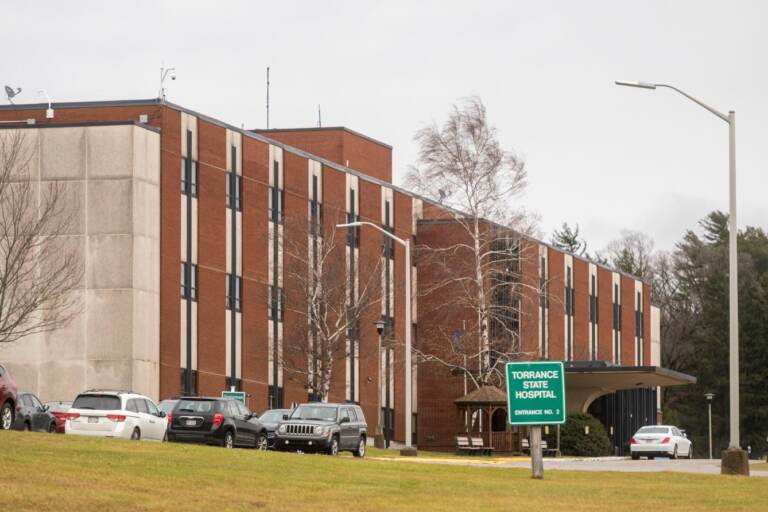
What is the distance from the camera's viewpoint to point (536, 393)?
108 ft

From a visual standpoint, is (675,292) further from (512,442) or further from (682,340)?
(512,442)

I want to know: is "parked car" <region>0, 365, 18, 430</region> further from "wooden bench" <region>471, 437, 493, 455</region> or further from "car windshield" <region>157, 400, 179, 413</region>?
"wooden bench" <region>471, 437, 493, 455</region>

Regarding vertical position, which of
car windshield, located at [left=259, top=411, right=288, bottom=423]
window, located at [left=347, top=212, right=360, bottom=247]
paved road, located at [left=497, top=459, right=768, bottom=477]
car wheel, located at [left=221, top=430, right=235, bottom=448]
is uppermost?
window, located at [left=347, top=212, right=360, bottom=247]

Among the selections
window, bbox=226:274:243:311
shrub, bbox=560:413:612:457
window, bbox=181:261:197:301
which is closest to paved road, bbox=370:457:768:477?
window, bbox=181:261:197:301

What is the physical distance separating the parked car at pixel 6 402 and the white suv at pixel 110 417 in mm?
3234

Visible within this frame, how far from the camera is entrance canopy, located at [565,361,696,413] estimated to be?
7600 cm

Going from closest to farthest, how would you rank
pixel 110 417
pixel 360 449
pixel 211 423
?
1. pixel 110 417
2. pixel 211 423
3. pixel 360 449

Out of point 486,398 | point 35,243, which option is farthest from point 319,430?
point 486,398

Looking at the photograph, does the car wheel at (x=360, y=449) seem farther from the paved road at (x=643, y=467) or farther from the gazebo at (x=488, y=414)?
the gazebo at (x=488, y=414)

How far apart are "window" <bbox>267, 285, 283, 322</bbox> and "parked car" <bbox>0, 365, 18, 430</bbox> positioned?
109 feet

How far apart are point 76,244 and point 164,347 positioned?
5.16 m

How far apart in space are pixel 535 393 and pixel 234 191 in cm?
3901

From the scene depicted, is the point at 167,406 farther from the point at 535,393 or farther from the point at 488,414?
the point at 488,414

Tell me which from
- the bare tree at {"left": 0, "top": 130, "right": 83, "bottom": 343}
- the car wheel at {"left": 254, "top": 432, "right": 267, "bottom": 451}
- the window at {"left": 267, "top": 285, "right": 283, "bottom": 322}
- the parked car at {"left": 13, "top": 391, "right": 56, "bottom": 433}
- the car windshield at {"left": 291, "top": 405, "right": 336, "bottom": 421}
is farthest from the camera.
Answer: the window at {"left": 267, "top": 285, "right": 283, "bottom": 322}
